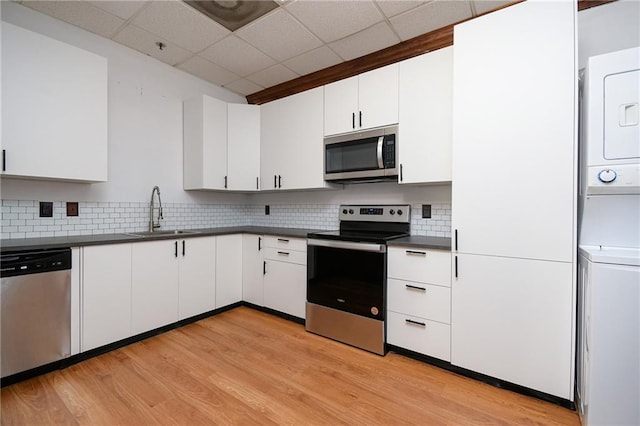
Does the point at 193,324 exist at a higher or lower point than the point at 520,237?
lower

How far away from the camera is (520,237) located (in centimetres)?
177

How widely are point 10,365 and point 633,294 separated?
3.39 m

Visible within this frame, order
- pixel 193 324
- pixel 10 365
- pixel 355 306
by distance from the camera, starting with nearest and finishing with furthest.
Answer: pixel 10 365 < pixel 355 306 < pixel 193 324

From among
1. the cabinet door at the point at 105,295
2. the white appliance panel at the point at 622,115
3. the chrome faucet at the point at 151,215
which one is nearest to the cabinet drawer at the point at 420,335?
the white appliance panel at the point at 622,115

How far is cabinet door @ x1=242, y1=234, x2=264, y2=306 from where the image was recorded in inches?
123

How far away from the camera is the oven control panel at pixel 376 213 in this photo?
272 centimetres

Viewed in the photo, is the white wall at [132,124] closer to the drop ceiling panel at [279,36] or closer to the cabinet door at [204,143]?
the cabinet door at [204,143]

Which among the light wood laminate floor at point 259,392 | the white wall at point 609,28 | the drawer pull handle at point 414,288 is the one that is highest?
the white wall at point 609,28

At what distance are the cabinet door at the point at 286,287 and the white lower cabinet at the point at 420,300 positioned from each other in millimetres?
880

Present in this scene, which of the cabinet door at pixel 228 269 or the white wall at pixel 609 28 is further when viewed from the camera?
the cabinet door at pixel 228 269

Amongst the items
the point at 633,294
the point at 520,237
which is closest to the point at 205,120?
the point at 520,237

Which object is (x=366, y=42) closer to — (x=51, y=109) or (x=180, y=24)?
(x=180, y=24)

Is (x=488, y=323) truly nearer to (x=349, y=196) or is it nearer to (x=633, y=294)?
(x=633, y=294)

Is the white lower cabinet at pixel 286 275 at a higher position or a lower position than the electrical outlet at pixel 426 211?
lower
